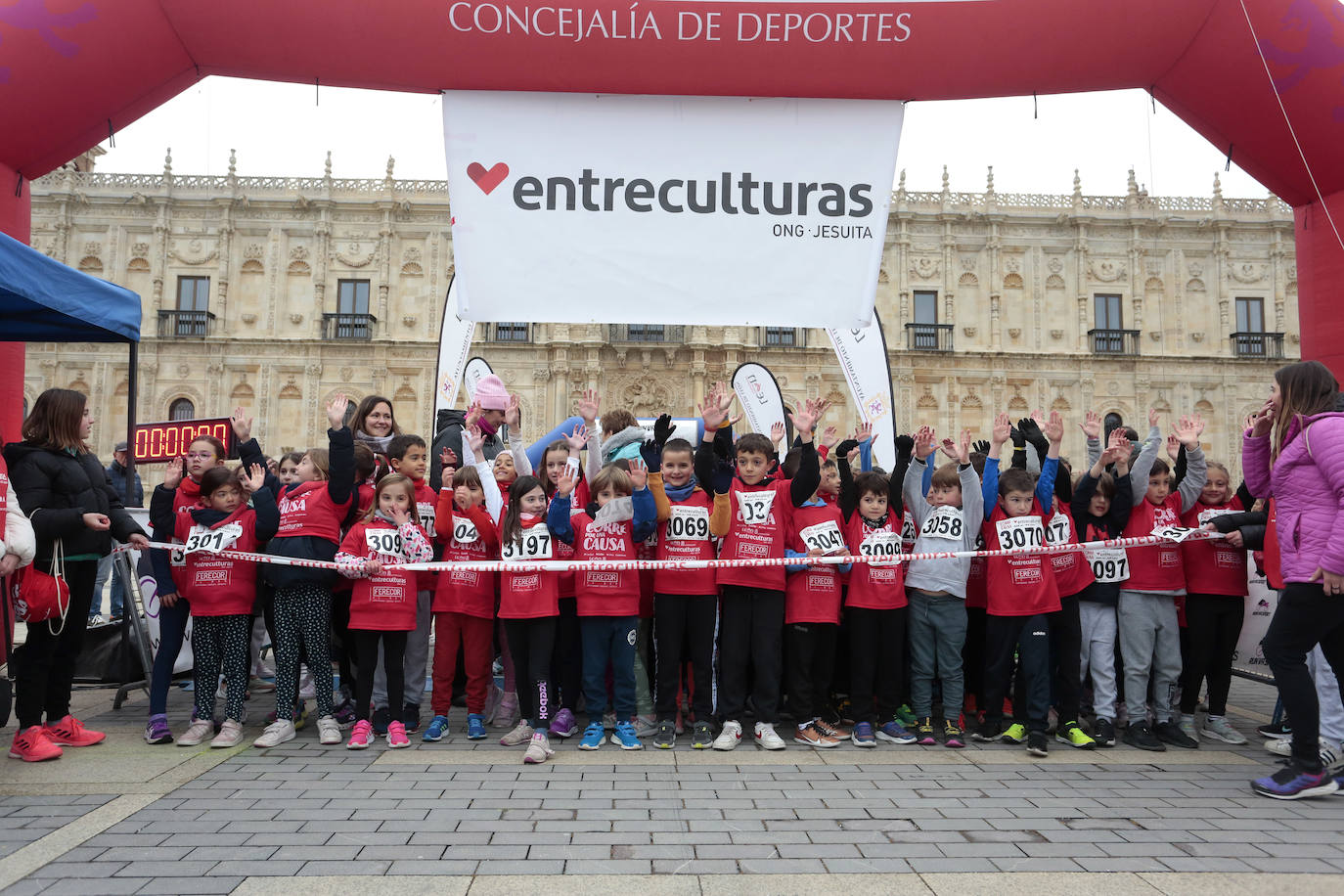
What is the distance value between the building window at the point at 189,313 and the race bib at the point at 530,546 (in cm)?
3019

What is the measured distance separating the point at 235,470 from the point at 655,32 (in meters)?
3.66

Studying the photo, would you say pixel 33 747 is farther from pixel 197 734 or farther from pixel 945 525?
pixel 945 525

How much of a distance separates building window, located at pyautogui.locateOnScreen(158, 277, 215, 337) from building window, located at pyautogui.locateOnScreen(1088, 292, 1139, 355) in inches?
1263

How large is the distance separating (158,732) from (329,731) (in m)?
0.96

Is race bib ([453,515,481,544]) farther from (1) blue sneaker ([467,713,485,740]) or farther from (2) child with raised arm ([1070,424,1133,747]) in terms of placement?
(2) child with raised arm ([1070,424,1133,747])

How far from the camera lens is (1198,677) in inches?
212

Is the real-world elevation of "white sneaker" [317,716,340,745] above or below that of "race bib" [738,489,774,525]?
below

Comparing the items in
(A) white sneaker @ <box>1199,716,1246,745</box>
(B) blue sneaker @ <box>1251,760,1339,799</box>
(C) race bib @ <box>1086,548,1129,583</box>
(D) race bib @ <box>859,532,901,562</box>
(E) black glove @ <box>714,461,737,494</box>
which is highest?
(E) black glove @ <box>714,461,737,494</box>

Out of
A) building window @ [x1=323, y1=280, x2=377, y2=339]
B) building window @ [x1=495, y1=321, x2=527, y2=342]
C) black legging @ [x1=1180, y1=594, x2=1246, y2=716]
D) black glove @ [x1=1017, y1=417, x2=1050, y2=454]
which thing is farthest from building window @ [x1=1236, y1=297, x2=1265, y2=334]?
black glove @ [x1=1017, y1=417, x2=1050, y2=454]

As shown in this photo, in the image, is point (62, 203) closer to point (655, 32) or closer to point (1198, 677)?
point (655, 32)

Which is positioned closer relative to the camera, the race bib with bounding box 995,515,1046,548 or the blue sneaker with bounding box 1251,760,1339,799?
the blue sneaker with bounding box 1251,760,1339,799

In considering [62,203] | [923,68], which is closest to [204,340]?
[62,203]

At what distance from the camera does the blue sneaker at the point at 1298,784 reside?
13.2ft

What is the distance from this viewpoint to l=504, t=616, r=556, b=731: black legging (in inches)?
195
